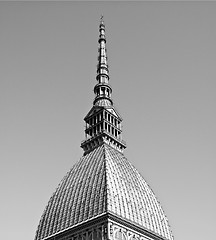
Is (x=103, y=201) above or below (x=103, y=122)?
below

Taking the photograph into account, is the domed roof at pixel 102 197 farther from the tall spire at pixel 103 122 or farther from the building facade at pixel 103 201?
the tall spire at pixel 103 122

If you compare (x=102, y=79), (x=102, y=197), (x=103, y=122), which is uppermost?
(x=102, y=79)

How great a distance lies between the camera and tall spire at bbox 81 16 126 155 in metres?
87.7

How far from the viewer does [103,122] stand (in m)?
89.1

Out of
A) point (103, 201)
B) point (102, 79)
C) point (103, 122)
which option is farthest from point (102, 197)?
point (102, 79)

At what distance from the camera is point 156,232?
250ft

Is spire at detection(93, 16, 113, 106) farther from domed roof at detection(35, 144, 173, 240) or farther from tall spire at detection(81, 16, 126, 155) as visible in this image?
domed roof at detection(35, 144, 173, 240)

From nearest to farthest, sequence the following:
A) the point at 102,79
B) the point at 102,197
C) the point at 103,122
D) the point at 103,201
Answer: the point at 103,201 < the point at 102,197 < the point at 103,122 < the point at 102,79

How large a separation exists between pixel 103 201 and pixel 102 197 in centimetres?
81

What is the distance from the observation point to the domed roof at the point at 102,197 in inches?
2813

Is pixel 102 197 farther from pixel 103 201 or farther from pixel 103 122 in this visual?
pixel 103 122

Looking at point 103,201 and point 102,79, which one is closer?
point 103,201

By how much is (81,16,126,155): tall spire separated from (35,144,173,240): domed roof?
3270mm

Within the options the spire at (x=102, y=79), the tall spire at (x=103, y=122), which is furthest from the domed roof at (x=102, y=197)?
the spire at (x=102, y=79)
